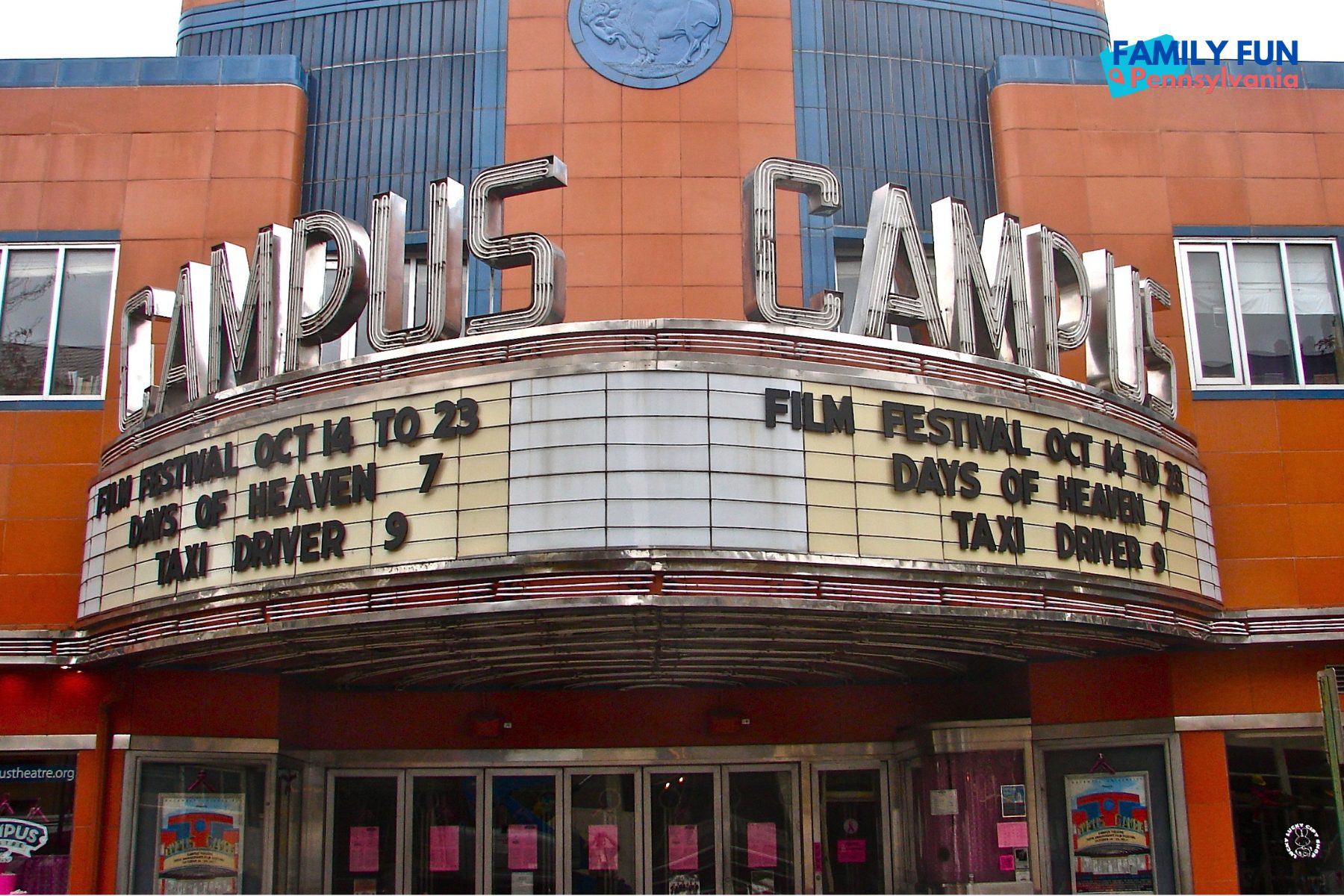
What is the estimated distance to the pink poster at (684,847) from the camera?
56.1 feet

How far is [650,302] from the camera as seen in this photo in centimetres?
1773

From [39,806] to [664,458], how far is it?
30.6 feet

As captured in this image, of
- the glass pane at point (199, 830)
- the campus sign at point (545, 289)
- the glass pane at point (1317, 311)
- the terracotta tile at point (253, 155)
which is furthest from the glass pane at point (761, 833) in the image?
the terracotta tile at point (253, 155)

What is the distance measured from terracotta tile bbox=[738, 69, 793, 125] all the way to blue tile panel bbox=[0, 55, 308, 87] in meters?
6.30

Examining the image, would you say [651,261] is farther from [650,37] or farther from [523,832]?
[523,832]

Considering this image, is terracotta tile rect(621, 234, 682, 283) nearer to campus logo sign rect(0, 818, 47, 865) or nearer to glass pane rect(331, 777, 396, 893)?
glass pane rect(331, 777, 396, 893)

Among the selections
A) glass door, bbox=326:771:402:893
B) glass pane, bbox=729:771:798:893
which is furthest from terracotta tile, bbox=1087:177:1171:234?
glass door, bbox=326:771:402:893

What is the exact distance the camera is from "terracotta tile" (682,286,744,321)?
58.2 ft

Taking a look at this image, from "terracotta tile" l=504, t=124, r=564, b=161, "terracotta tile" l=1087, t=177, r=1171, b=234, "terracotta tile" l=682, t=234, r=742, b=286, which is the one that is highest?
"terracotta tile" l=504, t=124, r=564, b=161

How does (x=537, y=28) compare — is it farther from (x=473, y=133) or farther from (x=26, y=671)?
(x=26, y=671)

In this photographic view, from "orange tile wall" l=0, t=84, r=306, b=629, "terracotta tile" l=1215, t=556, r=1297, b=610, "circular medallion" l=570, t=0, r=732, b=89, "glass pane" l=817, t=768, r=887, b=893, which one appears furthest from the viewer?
"circular medallion" l=570, t=0, r=732, b=89

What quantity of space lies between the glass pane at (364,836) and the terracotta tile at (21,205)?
8491 millimetres

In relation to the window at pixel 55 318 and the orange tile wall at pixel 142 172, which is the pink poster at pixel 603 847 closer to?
the orange tile wall at pixel 142 172

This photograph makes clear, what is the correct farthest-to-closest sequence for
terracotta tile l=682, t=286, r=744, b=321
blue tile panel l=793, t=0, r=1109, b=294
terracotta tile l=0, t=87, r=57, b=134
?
blue tile panel l=793, t=0, r=1109, b=294 → terracotta tile l=0, t=87, r=57, b=134 → terracotta tile l=682, t=286, r=744, b=321
